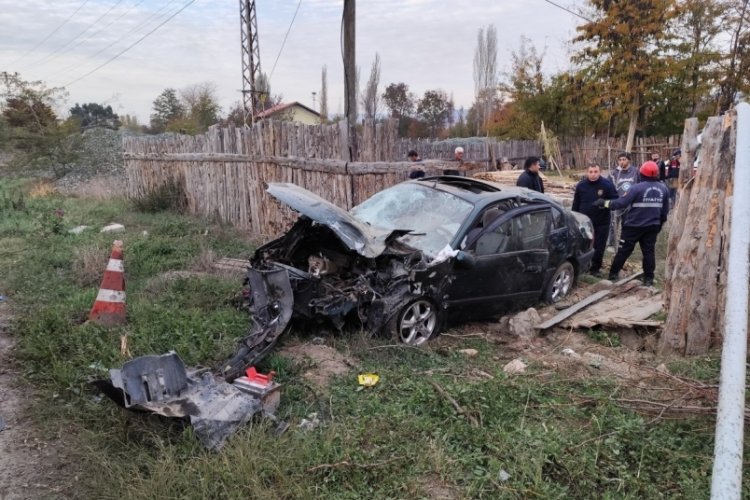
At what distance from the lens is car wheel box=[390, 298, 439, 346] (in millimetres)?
4961

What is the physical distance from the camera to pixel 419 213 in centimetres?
595

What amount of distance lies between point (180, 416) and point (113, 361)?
1.47 m

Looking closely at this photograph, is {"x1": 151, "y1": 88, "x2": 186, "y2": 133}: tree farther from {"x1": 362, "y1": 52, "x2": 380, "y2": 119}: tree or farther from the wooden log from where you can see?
the wooden log

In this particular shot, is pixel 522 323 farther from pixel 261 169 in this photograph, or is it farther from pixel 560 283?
pixel 261 169

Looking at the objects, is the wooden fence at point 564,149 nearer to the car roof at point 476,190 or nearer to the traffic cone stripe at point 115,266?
the car roof at point 476,190

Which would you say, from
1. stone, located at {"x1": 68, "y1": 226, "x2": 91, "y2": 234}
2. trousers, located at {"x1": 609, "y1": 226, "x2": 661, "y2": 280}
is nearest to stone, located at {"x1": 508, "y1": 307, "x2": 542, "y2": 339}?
trousers, located at {"x1": 609, "y1": 226, "x2": 661, "y2": 280}

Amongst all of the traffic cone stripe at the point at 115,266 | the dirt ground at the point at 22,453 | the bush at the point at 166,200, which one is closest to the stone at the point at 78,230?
the bush at the point at 166,200

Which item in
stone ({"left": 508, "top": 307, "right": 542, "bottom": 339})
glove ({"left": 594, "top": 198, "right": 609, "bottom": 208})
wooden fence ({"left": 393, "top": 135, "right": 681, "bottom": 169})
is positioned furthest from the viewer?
wooden fence ({"left": 393, "top": 135, "right": 681, "bottom": 169})

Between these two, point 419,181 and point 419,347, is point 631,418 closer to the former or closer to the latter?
point 419,347

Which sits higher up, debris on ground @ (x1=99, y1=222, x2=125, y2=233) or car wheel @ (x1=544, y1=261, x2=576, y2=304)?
debris on ground @ (x1=99, y1=222, x2=125, y2=233)

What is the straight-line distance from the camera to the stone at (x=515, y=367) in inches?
176

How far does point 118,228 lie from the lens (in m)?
10.8

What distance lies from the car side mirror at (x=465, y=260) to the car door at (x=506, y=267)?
52 mm

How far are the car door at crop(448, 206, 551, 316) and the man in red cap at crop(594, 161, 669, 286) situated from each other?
5.61ft
